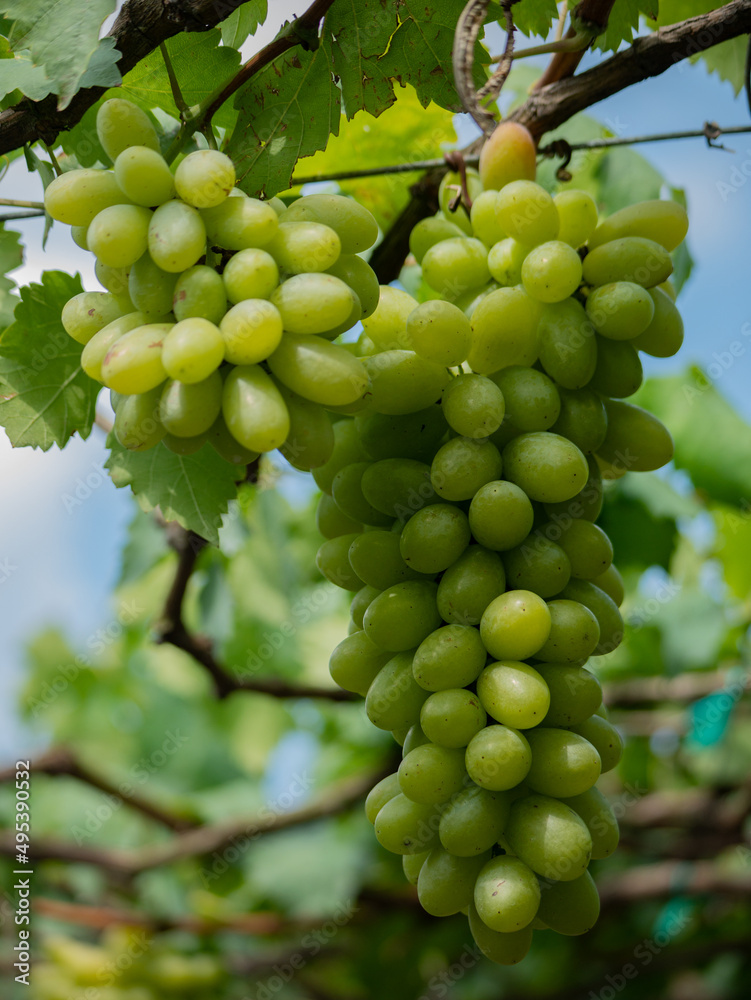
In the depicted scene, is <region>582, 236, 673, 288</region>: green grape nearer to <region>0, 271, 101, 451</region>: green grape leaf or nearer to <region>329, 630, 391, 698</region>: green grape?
<region>329, 630, 391, 698</region>: green grape

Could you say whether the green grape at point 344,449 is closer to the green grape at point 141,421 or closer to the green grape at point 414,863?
the green grape at point 141,421

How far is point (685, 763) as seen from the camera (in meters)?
2.38

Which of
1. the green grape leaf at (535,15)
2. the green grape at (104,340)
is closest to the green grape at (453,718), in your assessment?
the green grape at (104,340)

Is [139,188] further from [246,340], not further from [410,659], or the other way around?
[410,659]

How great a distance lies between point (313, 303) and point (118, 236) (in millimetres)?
132

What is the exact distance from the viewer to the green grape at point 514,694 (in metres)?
0.56

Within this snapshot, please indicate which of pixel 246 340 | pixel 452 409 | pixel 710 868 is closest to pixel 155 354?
pixel 246 340

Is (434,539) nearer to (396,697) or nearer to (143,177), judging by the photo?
(396,697)

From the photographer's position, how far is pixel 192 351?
0.51 m

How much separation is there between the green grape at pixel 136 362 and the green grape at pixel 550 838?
368mm

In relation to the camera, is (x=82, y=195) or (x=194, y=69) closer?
(x=82, y=195)

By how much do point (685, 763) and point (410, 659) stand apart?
201 cm

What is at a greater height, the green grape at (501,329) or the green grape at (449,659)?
the green grape at (501,329)

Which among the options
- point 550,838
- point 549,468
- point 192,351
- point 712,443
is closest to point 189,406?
point 192,351
